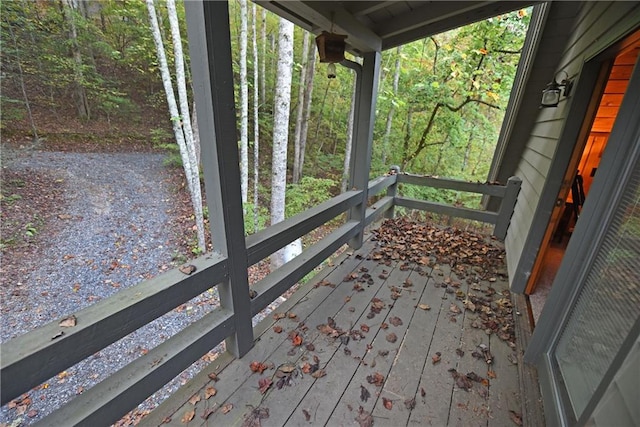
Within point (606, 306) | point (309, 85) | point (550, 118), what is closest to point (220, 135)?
point (606, 306)

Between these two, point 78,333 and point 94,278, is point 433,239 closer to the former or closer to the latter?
point 78,333

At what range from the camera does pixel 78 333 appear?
983 mm

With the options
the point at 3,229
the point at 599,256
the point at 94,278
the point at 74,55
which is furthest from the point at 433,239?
the point at 74,55

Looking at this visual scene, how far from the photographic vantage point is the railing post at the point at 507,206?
3512 millimetres

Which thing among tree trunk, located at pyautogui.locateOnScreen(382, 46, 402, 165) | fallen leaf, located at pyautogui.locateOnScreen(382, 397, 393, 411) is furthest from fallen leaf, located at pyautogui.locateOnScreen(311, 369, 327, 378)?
tree trunk, located at pyautogui.locateOnScreen(382, 46, 402, 165)

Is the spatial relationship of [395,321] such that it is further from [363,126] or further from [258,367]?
[363,126]

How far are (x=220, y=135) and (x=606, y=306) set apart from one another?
200cm

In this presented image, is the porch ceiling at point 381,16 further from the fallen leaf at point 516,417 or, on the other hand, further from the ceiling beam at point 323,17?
the fallen leaf at point 516,417

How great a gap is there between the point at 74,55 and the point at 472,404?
13.1 meters

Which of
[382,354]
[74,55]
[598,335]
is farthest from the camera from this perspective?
[74,55]

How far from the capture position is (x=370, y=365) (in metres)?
1.81

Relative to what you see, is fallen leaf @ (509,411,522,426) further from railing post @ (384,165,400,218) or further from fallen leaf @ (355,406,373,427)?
railing post @ (384,165,400,218)

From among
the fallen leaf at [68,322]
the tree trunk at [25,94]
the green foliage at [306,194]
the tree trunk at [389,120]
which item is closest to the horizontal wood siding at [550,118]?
the fallen leaf at [68,322]

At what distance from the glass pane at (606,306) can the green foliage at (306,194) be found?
6526mm
